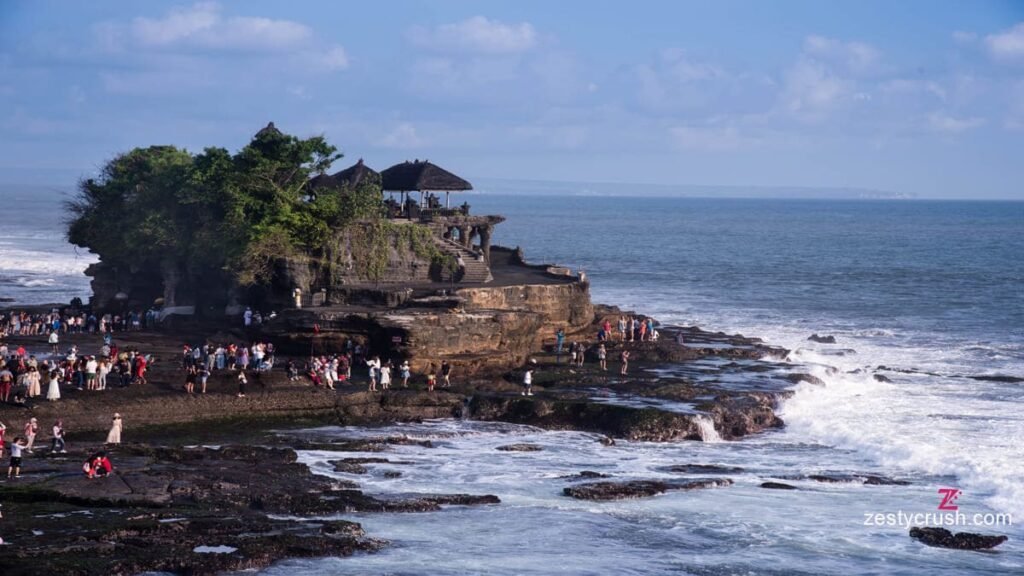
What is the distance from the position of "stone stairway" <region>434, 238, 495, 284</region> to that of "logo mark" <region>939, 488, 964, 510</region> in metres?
21.8

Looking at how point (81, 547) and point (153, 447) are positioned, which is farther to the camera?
point (153, 447)

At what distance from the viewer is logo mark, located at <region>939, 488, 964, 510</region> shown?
25.9m

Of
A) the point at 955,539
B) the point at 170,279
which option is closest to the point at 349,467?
the point at 955,539

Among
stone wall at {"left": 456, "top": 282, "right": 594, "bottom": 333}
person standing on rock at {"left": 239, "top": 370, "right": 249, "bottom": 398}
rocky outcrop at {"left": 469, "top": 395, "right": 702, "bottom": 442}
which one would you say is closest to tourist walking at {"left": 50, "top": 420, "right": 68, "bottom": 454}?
person standing on rock at {"left": 239, "top": 370, "right": 249, "bottom": 398}

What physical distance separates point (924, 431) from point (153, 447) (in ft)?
65.7

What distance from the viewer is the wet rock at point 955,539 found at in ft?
75.8

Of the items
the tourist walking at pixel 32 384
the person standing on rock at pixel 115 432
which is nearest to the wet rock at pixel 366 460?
the person standing on rock at pixel 115 432

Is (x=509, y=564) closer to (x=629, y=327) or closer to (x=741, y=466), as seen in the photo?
(x=741, y=466)

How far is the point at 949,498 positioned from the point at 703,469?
5.42m

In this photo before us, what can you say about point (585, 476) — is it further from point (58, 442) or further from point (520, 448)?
point (58, 442)

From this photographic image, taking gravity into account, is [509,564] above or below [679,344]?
below

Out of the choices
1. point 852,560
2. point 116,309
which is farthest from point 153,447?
point 116,309

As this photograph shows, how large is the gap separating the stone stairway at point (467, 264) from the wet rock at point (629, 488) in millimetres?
19787

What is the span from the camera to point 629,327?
47.9m
